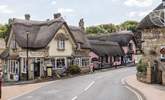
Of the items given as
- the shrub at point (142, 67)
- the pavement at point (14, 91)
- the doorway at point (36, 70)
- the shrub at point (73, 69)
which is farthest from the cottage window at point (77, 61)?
the pavement at point (14, 91)

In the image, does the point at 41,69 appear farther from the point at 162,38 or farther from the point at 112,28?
the point at 112,28

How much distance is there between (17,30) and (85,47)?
1293cm

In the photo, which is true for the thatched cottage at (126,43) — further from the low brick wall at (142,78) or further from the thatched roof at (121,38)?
the low brick wall at (142,78)

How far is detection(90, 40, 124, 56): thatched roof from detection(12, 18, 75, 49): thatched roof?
15.3m

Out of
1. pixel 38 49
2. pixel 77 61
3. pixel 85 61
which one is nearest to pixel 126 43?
pixel 85 61

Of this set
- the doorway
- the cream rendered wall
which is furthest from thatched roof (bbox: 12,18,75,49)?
the doorway

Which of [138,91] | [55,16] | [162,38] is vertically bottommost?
[138,91]

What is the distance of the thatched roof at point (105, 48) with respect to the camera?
240ft

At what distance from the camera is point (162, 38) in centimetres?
3650

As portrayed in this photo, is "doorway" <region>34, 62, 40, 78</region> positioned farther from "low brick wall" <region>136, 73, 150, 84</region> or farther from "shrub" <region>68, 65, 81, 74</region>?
"low brick wall" <region>136, 73, 150, 84</region>

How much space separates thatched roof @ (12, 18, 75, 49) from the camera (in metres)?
A: 56.0

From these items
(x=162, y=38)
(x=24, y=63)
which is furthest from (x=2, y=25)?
(x=162, y=38)

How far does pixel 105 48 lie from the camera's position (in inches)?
2990

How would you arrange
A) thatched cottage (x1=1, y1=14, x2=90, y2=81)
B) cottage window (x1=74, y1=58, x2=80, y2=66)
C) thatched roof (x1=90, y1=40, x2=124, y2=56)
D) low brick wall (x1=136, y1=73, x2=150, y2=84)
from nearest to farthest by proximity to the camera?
1. low brick wall (x1=136, y1=73, x2=150, y2=84)
2. thatched cottage (x1=1, y1=14, x2=90, y2=81)
3. cottage window (x1=74, y1=58, x2=80, y2=66)
4. thatched roof (x1=90, y1=40, x2=124, y2=56)
